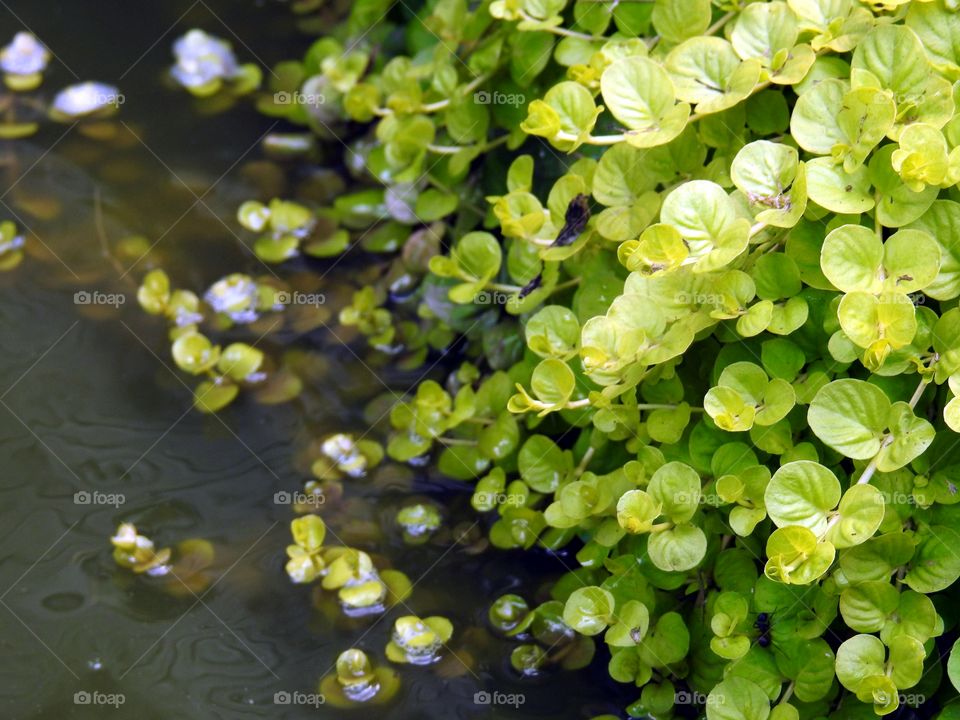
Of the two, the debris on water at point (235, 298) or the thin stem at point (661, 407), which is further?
the debris on water at point (235, 298)

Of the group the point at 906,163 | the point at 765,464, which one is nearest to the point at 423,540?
the point at 765,464

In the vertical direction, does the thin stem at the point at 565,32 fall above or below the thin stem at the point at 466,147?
above

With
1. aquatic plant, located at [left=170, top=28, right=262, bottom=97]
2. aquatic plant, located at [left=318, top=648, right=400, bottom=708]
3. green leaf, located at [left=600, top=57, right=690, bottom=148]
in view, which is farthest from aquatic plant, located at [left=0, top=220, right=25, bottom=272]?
green leaf, located at [left=600, top=57, right=690, bottom=148]

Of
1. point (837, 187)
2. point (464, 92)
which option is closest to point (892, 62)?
point (837, 187)

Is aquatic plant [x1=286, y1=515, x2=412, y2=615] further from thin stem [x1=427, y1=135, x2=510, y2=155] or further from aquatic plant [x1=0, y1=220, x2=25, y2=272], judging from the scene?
aquatic plant [x1=0, y1=220, x2=25, y2=272]

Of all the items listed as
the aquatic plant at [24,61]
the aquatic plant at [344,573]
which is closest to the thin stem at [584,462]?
the aquatic plant at [344,573]

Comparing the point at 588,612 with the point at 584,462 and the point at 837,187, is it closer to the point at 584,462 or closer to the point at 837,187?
the point at 584,462

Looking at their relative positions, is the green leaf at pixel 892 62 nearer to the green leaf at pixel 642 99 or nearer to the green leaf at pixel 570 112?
the green leaf at pixel 642 99

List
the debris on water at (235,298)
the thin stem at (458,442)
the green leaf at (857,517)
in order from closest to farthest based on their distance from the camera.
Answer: the green leaf at (857,517)
the thin stem at (458,442)
the debris on water at (235,298)
